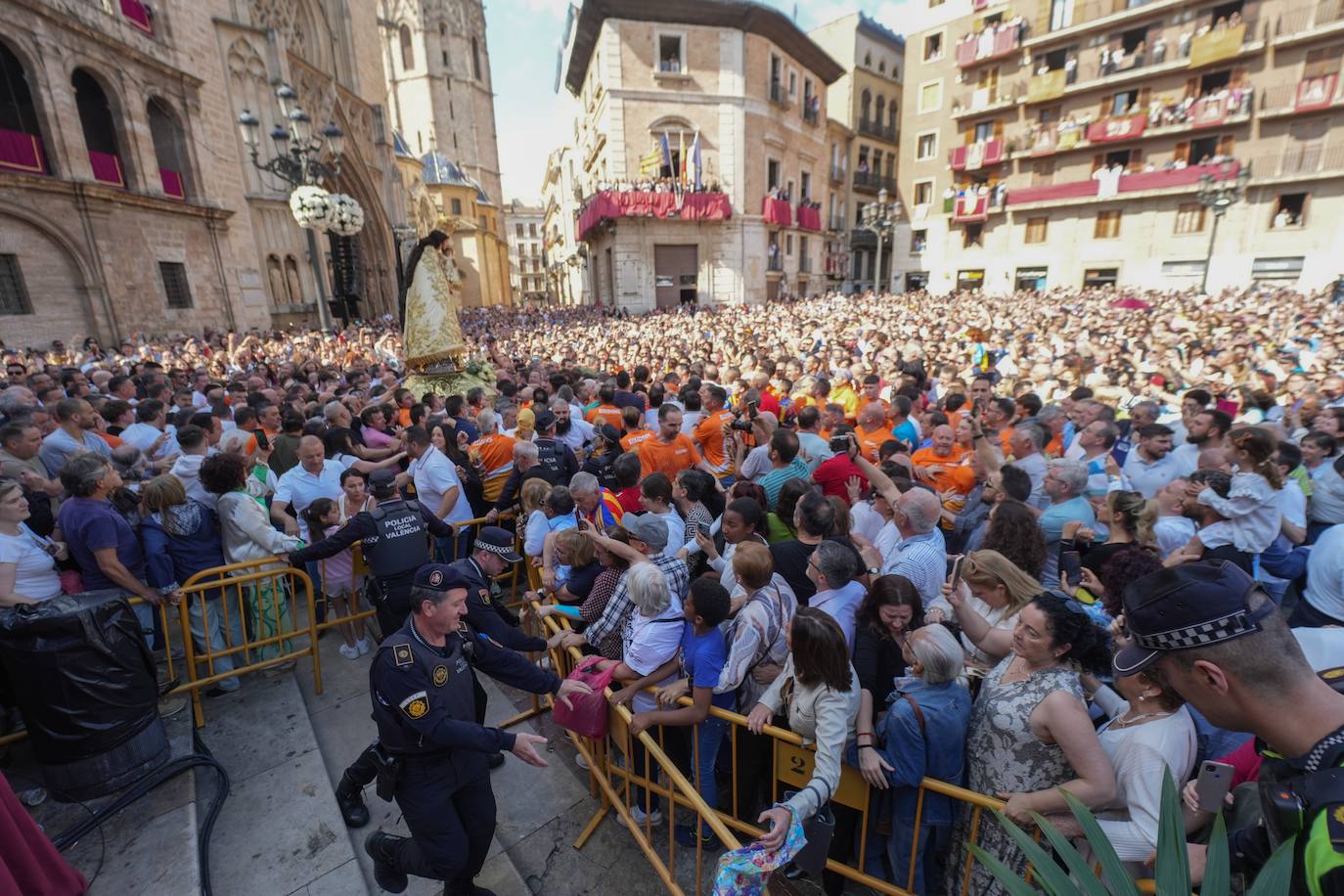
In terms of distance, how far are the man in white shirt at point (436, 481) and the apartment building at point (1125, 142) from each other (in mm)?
26776

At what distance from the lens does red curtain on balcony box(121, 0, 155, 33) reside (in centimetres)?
1609

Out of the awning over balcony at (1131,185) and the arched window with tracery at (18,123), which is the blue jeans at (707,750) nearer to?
the arched window with tracery at (18,123)

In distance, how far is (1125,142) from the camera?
94.4 feet

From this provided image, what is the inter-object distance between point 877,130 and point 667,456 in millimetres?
50594

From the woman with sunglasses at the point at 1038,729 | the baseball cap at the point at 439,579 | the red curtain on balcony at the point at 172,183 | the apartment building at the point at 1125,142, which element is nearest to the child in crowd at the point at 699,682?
the baseball cap at the point at 439,579

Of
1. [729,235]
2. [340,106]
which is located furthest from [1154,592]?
[340,106]

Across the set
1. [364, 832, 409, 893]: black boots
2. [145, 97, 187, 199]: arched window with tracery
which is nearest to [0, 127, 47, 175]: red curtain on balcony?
[145, 97, 187, 199]: arched window with tracery

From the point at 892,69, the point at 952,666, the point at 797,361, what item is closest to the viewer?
the point at 952,666

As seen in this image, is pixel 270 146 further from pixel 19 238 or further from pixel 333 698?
pixel 333 698

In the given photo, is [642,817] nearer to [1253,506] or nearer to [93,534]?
[93,534]

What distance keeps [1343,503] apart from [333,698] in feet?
24.9

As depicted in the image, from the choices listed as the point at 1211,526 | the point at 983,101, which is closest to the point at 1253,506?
A: the point at 1211,526

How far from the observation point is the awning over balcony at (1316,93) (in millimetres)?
23828

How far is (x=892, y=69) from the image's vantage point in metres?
47.2
